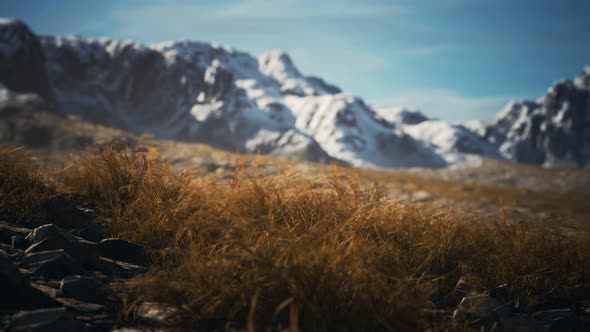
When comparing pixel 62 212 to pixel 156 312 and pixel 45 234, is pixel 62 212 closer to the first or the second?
pixel 45 234

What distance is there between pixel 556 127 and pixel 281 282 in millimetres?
158230

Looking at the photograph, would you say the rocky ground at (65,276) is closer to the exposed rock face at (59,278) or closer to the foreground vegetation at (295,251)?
the exposed rock face at (59,278)

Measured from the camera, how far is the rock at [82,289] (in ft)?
6.73

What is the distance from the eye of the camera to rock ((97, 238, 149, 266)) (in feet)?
8.77

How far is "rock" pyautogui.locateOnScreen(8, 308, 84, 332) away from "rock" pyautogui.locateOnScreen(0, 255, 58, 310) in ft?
0.65

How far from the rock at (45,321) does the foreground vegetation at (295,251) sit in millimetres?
241

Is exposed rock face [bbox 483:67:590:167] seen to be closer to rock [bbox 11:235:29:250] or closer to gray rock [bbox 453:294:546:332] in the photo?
gray rock [bbox 453:294:546:332]

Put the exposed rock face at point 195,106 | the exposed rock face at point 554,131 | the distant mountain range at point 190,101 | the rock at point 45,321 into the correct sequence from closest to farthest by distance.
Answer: the rock at point 45,321, the distant mountain range at point 190,101, the exposed rock face at point 195,106, the exposed rock face at point 554,131

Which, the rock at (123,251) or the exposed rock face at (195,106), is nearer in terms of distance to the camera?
the rock at (123,251)

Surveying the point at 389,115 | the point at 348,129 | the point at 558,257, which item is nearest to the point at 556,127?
the point at 389,115

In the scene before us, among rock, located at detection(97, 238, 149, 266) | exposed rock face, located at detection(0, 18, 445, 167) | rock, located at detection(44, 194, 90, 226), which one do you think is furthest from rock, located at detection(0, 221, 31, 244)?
→ exposed rock face, located at detection(0, 18, 445, 167)

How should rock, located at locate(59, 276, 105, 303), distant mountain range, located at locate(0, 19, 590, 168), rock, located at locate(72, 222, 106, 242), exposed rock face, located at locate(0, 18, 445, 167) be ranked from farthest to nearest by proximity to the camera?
exposed rock face, located at locate(0, 18, 445, 167)
distant mountain range, located at locate(0, 19, 590, 168)
rock, located at locate(72, 222, 106, 242)
rock, located at locate(59, 276, 105, 303)

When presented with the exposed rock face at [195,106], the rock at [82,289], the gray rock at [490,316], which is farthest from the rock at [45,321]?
the exposed rock face at [195,106]

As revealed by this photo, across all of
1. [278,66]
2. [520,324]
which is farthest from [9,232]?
[278,66]
